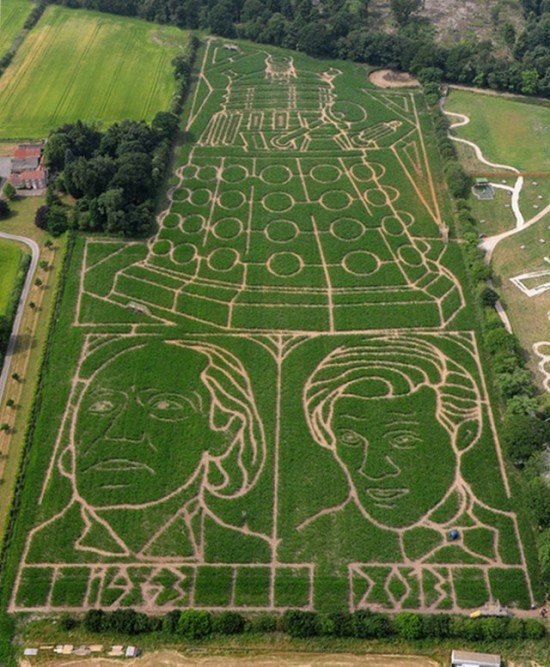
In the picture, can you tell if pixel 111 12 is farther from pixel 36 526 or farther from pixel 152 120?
pixel 36 526

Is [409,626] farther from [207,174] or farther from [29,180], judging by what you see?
[29,180]

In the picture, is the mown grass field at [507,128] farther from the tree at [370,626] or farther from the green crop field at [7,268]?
the tree at [370,626]

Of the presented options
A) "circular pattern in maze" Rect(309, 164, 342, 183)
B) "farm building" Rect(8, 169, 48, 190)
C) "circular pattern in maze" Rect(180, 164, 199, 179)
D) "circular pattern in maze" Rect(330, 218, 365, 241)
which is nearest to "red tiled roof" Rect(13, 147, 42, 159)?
"farm building" Rect(8, 169, 48, 190)

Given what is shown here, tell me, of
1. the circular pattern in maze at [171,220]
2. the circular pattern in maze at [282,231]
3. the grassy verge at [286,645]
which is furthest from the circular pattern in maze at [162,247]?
the grassy verge at [286,645]

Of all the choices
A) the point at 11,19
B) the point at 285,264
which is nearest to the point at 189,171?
the point at 285,264

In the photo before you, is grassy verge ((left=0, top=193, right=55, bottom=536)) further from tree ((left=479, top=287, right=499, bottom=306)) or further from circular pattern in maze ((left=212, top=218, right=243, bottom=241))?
tree ((left=479, top=287, right=499, bottom=306))

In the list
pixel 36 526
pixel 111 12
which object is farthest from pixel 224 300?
pixel 111 12
